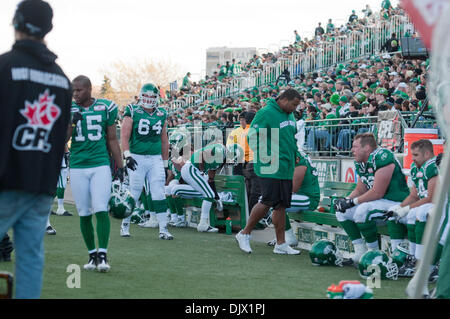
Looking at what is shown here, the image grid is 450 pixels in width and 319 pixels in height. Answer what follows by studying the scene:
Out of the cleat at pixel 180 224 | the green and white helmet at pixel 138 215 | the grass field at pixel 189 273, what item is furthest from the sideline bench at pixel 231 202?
the grass field at pixel 189 273

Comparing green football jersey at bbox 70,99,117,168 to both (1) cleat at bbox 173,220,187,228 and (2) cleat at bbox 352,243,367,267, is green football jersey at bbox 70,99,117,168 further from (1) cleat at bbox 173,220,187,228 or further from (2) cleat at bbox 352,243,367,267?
(1) cleat at bbox 173,220,187,228

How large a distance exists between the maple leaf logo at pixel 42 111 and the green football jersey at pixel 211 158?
25.6 feet

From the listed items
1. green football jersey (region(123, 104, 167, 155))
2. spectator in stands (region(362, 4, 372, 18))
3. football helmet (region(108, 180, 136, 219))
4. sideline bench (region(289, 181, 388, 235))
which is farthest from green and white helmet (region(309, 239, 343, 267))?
spectator in stands (region(362, 4, 372, 18))

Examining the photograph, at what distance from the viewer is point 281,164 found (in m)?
8.76

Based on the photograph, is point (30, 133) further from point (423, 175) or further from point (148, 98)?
A: point (148, 98)

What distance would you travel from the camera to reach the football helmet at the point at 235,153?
1259cm

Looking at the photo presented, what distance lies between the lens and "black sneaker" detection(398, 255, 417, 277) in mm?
7199

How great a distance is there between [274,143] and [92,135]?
8.26 feet

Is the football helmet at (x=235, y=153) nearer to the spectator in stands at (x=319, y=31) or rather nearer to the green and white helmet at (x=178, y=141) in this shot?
the green and white helmet at (x=178, y=141)

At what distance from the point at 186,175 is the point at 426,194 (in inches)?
230

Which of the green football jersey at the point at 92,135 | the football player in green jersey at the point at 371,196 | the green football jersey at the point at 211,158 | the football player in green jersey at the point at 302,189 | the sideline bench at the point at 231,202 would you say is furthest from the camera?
the green football jersey at the point at 211,158

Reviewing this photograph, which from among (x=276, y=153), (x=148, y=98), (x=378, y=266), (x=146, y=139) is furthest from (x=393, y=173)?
(x=148, y=98)

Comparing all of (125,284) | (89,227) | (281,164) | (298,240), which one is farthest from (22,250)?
(298,240)

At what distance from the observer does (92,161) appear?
281 inches
